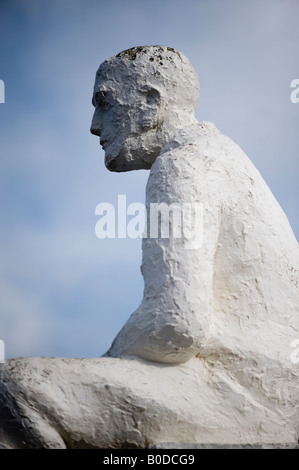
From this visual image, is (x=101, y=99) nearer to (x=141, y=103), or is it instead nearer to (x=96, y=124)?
(x=96, y=124)

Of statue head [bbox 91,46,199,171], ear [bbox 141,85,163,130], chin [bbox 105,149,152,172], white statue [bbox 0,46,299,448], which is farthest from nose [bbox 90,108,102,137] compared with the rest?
white statue [bbox 0,46,299,448]

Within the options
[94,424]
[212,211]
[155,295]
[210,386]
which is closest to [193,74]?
[212,211]

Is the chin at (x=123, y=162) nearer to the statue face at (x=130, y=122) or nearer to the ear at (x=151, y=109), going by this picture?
the statue face at (x=130, y=122)

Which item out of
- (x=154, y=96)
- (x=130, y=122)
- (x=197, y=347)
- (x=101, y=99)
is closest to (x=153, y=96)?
(x=154, y=96)

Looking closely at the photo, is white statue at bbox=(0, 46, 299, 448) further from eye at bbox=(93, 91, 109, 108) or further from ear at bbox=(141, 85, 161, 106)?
eye at bbox=(93, 91, 109, 108)

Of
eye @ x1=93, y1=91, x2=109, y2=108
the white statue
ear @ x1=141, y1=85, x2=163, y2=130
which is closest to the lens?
the white statue

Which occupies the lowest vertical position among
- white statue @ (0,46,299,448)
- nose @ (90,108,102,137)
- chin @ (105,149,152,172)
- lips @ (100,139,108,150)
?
white statue @ (0,46,299,448)

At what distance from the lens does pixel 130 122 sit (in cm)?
448

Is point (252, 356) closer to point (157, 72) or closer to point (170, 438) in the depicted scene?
point (170, 438)

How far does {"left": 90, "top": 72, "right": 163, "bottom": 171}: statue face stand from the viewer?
4.47 metres

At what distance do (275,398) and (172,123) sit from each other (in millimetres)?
1966

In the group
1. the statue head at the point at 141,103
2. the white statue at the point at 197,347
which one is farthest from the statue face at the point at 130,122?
the white statue at the point at 197,347

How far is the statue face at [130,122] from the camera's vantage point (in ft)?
14.7

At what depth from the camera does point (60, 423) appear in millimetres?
3158
